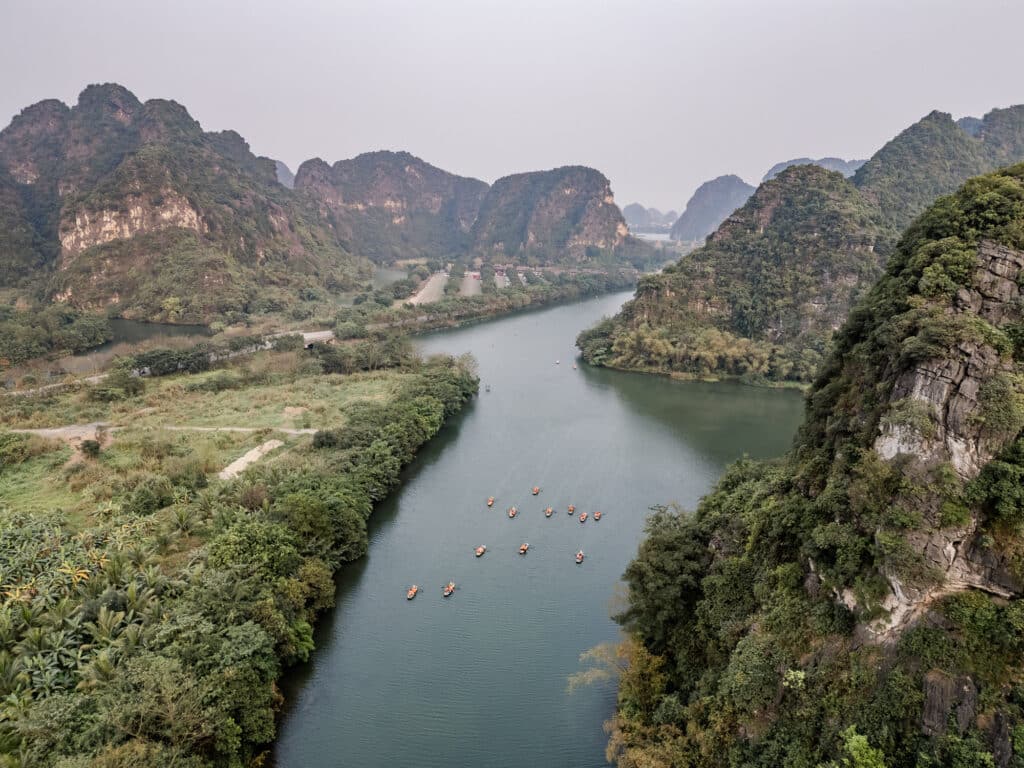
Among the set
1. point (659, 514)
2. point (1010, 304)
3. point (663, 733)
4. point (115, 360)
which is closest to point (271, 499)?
point (659, 514)

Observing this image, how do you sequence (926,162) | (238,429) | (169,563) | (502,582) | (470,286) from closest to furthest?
(169,563) → (502,582) → (238,429) → (926,162) → (470,286)

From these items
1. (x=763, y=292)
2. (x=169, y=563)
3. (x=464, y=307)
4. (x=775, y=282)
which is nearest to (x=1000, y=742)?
(x=169, y=563)

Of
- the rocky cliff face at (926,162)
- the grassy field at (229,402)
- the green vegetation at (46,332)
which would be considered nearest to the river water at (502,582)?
the grassy field at (229,402)

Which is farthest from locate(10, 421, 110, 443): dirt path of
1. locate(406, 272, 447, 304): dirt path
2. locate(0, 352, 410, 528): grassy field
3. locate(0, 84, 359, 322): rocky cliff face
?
locate(406, 272, 447, 304): dirt path

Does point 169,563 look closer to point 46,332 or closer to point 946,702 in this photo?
point 946,702

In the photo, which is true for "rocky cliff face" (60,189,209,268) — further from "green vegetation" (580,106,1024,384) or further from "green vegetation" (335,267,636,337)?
"green vegetation" (580,106,1024,384)

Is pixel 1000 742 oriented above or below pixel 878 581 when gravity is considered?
below

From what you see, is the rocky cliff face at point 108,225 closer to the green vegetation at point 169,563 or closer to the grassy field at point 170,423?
the grassy field at point 170,423
